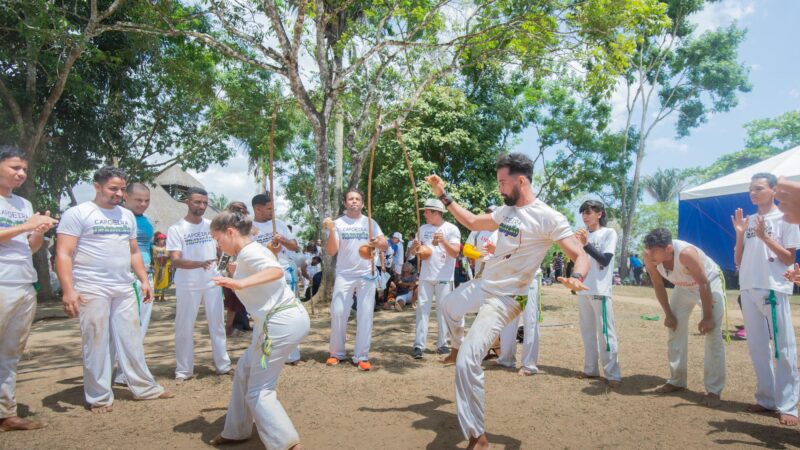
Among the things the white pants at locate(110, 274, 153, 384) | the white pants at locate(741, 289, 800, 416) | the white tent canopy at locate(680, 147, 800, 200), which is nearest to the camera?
the white pants at locate(741, 289, 800, 416)

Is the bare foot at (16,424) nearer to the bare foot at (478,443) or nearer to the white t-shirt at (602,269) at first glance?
the bare foot at (478,443)

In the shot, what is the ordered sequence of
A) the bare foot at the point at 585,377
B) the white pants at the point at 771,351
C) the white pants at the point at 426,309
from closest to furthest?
the white pants at the point at 771,351 < the bare foot at the point at 585,377 < the white pants at the point at 426,309

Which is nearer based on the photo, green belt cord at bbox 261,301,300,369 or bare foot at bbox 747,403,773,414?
green belt cord at bbox 261,301,300,369

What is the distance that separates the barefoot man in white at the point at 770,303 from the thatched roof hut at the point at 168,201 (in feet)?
81.4

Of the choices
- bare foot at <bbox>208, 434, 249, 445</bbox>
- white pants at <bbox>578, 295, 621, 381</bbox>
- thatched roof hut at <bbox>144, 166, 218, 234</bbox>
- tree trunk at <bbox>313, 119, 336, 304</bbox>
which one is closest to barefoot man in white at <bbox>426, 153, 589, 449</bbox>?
bare foot at <bbox>208, 434, 249, 445</bbox>

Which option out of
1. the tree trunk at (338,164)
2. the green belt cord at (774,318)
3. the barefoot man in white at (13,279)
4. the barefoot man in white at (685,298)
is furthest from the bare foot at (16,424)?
the tree trunk at (338,164)

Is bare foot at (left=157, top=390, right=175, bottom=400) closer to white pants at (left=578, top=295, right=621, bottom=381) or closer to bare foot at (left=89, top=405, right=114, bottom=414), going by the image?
bare foot at (left=89, top=405, right=114, bottom=414)

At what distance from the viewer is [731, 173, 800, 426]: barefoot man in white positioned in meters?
4.55

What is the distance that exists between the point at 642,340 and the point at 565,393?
13.3 ft

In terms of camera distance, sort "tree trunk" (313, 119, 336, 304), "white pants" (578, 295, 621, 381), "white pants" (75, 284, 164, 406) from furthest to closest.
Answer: "tree trunk" (313, 119, 336, 304) < "white pants" (578, 295, 621, 381) < "white pants" (75, 284, 164, 406)

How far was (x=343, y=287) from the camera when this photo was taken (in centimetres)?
642

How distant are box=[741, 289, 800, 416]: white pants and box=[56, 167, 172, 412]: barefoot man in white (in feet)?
19.1

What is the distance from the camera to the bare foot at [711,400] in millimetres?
4941

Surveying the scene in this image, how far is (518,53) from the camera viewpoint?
34.6 ft
